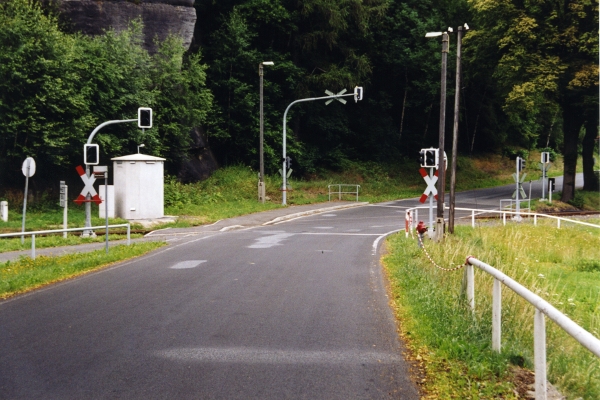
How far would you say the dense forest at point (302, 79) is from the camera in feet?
107

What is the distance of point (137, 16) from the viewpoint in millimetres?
41125

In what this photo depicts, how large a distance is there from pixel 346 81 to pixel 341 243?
95.0ft

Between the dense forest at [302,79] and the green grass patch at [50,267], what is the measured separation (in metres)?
14.2

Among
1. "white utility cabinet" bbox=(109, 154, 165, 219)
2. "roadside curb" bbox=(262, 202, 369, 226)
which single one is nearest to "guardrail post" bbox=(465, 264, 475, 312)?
"roadside curb" bbox=(262, 202, 369, 226)

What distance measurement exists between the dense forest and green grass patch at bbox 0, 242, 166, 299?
14229 millimetres

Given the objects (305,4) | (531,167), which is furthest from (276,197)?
(531,167)

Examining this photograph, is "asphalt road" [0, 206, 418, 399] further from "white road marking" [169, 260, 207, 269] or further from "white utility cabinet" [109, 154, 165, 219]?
"white utility cabinet" [109, 154, 165, 219]

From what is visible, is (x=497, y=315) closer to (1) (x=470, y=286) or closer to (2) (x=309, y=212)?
(1) (x=470, y=286)

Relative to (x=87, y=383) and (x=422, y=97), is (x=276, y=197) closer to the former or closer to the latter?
(x=422, y=97)

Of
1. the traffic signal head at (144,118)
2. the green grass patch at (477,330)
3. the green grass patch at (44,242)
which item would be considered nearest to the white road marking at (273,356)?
the green grass patch at (477,330)

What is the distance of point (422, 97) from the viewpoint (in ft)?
195

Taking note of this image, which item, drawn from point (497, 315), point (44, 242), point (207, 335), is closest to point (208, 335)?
point (207, 335)

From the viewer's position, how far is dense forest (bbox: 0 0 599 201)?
3266 cm

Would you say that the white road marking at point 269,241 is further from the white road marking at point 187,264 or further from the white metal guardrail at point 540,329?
the white metal guardrail at point 540,329
